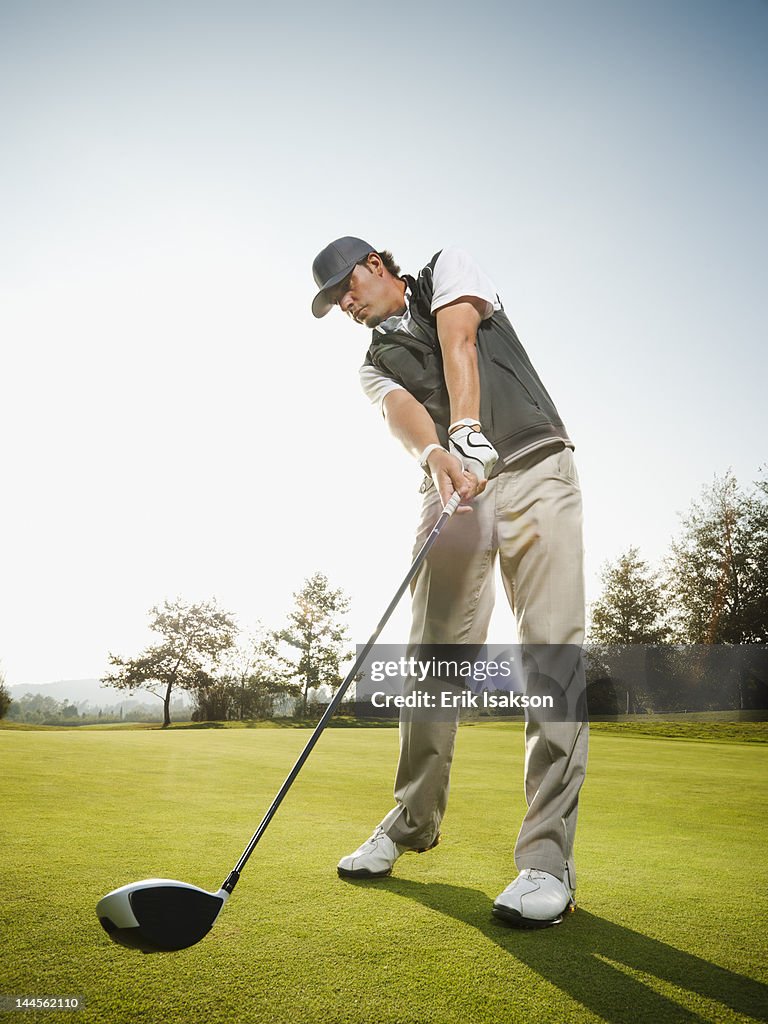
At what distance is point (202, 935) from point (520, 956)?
2.63 ft

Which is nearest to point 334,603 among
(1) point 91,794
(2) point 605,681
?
(2) point 605,681

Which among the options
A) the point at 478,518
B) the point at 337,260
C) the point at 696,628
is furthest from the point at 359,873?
the point at 696,628

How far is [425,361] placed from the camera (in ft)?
10.0

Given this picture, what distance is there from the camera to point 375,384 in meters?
3.24

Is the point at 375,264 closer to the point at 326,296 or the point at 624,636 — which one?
the point at 326,296

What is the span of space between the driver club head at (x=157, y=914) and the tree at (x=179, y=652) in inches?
1493

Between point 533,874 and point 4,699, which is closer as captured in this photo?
point 533,874

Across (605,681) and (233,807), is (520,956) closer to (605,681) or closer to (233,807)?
(233,807)

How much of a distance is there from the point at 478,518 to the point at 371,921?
4.75 ft

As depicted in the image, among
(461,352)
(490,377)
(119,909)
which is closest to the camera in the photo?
(119,909)

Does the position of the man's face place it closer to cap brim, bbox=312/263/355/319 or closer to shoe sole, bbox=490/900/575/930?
cap brim, bbox=312/263/355/319

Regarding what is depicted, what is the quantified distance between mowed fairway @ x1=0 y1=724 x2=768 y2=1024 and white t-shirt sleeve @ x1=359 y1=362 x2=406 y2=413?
200 centimetres

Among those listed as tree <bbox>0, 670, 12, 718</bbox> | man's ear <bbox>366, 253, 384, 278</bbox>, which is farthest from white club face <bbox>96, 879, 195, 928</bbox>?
tree <bbox>0, 670, 12, 718</bbox>

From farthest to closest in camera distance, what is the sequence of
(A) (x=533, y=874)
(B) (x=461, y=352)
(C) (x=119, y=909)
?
(B) (x=461, y=352) → (A) (x=533, y=874) → (C) (x=119, y=909)
